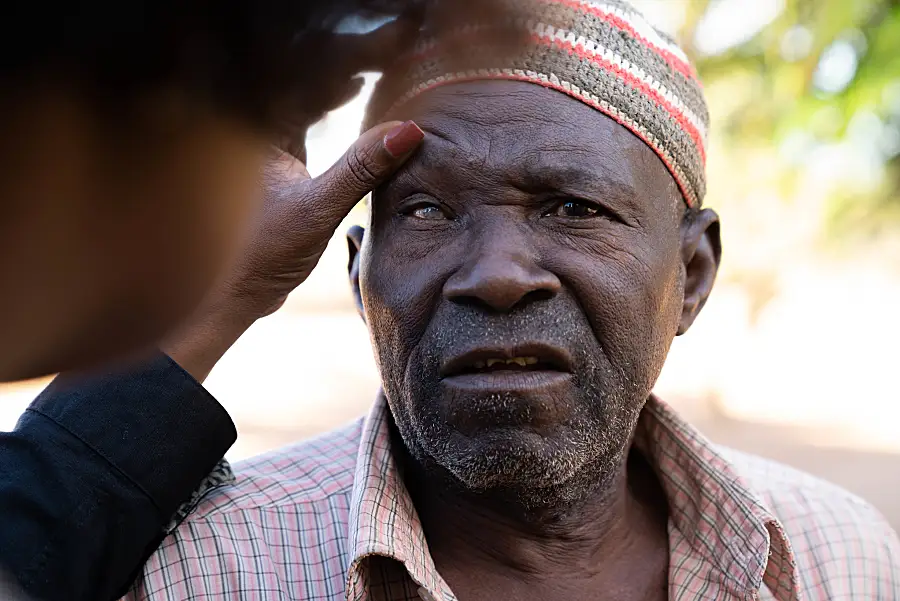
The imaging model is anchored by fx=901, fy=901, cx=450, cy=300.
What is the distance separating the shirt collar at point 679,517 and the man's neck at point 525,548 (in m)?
0.10

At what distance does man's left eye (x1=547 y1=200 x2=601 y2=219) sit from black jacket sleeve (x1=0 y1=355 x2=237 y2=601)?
2.74 ft

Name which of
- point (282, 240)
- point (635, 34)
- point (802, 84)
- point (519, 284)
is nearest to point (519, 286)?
point (519, 284)

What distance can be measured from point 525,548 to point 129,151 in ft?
5.74

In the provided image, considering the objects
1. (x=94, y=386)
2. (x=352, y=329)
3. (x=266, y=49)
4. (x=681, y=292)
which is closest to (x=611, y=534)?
(x=681, y=292)

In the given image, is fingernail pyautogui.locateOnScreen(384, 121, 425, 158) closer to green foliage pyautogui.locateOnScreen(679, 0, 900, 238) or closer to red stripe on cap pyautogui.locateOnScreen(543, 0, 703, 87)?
red stripe on cap pyautogui.locateOnScreen(543, 0, 703, 87)

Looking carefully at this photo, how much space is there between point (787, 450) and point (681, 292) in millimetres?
6959

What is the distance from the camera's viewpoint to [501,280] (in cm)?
179

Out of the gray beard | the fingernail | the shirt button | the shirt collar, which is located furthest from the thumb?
the shirt button

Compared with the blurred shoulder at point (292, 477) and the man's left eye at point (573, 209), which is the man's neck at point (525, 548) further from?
the man's left eye at point (573, 209)

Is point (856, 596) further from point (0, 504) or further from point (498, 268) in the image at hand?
point (0, 504)

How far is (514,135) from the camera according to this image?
1.98 meters

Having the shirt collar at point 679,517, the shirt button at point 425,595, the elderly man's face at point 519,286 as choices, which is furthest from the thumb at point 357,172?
the shirt button at point 425,595

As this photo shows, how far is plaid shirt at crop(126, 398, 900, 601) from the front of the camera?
1.85m

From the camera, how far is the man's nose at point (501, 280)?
1792mm
